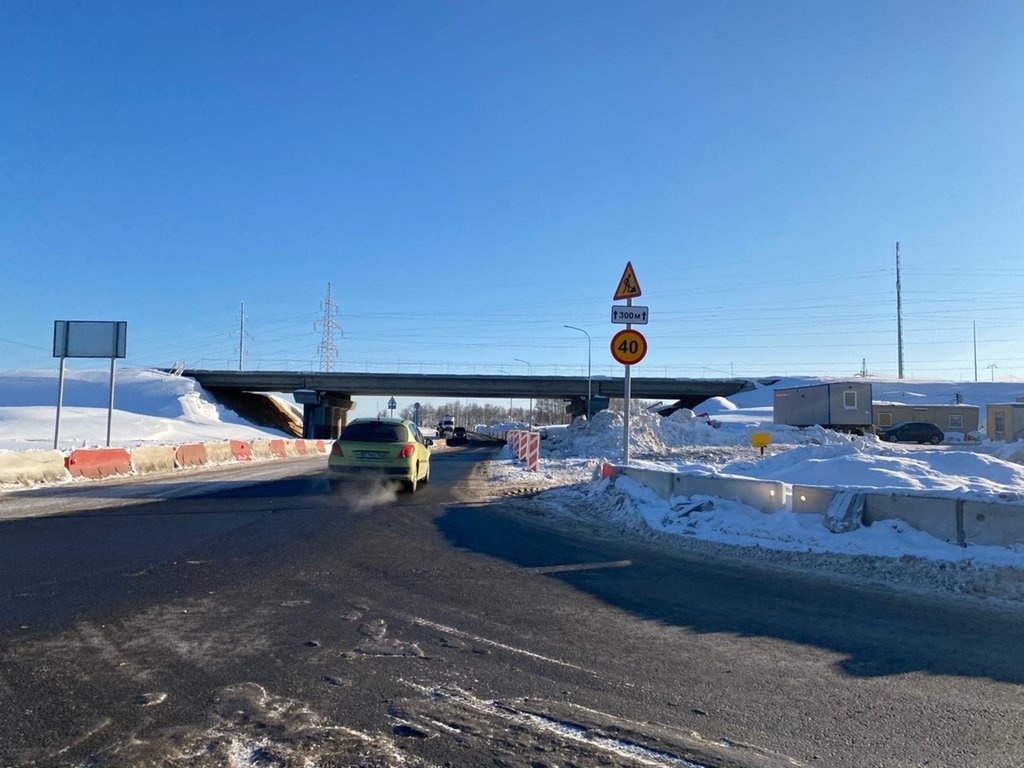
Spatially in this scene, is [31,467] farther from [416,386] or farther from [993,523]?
[416,386]

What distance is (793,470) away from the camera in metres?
17.0

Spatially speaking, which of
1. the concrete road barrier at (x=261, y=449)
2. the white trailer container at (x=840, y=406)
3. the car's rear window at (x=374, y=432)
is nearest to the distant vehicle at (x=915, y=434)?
the white trailer container at (x=840, y=406)

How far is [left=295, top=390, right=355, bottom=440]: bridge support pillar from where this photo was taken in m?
75.8

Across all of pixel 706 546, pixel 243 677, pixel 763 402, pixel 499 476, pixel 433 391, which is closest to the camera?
pixel 243 677

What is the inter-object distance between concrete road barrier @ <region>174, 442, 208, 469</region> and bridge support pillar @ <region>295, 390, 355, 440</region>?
153 ft

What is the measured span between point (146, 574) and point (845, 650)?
6.83m

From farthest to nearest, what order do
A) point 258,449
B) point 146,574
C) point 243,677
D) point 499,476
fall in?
point 258,449 → point 499,476 → point 146,574 → point 243,677

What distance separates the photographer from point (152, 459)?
76.9 ft

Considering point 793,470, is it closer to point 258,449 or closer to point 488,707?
point 488,707

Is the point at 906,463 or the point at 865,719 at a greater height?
the point at 906,463

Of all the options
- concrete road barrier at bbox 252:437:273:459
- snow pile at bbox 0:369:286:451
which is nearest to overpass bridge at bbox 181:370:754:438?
snow pile at bbox 0:369:286:451

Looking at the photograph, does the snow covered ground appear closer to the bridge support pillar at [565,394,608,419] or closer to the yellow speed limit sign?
the yellow speed limit sign

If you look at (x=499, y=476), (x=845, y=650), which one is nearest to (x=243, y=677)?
(x=845, y=650)

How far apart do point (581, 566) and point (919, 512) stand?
4.21 metres
